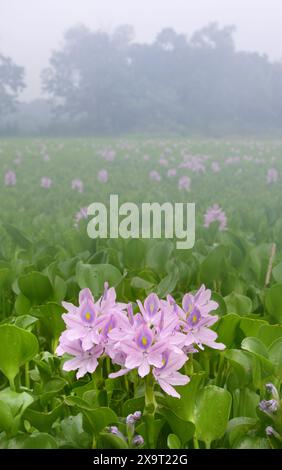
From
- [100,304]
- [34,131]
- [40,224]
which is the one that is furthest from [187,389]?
[34,131]

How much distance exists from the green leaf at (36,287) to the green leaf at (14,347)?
41 cm

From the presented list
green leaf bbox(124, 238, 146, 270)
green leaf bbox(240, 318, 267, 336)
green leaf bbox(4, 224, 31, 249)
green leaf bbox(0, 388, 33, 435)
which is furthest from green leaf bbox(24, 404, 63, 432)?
green leaf bbox(4, 224, 31, 249)

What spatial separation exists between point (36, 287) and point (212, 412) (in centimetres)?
68

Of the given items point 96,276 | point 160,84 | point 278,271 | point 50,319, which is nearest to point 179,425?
point 50,319

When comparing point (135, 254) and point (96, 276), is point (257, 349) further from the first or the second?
point (135, 254)

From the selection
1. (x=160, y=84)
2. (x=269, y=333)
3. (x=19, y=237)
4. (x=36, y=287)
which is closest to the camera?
(x=269, y=333)

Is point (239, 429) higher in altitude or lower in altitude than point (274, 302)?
lower

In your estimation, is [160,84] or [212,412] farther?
[160,84]

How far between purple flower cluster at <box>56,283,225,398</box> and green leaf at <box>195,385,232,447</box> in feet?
0.19

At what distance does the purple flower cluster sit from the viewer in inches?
37.6

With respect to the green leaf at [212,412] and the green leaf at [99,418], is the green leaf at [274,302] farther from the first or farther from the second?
the green leaf at [99,418]

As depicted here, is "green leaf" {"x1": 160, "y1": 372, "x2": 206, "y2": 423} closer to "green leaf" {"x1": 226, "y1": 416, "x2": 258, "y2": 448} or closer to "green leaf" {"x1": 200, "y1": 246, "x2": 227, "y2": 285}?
"green leaf" {"x1": 226, "y1": 416, "x2": 258, "y2": 448}

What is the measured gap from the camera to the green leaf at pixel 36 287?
1551 mm

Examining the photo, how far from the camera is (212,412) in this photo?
1.02m
